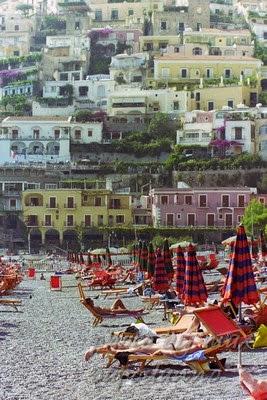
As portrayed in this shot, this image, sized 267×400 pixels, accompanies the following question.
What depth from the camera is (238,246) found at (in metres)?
17.6

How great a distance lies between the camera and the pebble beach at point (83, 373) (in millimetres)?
12875

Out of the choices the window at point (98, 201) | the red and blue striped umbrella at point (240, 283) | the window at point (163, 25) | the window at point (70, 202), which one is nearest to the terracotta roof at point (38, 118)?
the window at point (70, 202)

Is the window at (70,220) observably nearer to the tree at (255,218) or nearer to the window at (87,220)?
the window at (87,220)

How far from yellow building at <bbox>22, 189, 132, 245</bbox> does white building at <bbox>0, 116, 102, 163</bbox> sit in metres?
5.67

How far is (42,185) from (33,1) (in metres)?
39.4

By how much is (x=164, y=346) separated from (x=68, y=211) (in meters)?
50.4

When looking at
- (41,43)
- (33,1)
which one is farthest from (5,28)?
(33,1)

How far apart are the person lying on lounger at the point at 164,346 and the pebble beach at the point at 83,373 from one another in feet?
0.93

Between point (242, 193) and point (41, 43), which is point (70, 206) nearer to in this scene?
point (242, 193)

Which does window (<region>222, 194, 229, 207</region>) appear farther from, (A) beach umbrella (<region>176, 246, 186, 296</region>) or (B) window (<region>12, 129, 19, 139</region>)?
(A) beach umbrella (<region>176, 246, 186, 296</region>)

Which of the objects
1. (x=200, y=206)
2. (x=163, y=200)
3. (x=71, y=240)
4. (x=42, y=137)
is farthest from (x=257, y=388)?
(x=42, y=137)

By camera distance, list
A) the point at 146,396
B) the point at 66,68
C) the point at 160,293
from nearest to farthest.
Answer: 1. the point at 146,396
2. the point at 160,293
3. the point at 66,68

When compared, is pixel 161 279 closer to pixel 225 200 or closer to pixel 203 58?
pixel 225 200

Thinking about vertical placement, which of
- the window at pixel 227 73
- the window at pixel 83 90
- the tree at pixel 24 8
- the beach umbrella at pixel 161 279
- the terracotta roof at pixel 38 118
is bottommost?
the terracotta roof at pixel 38 118
